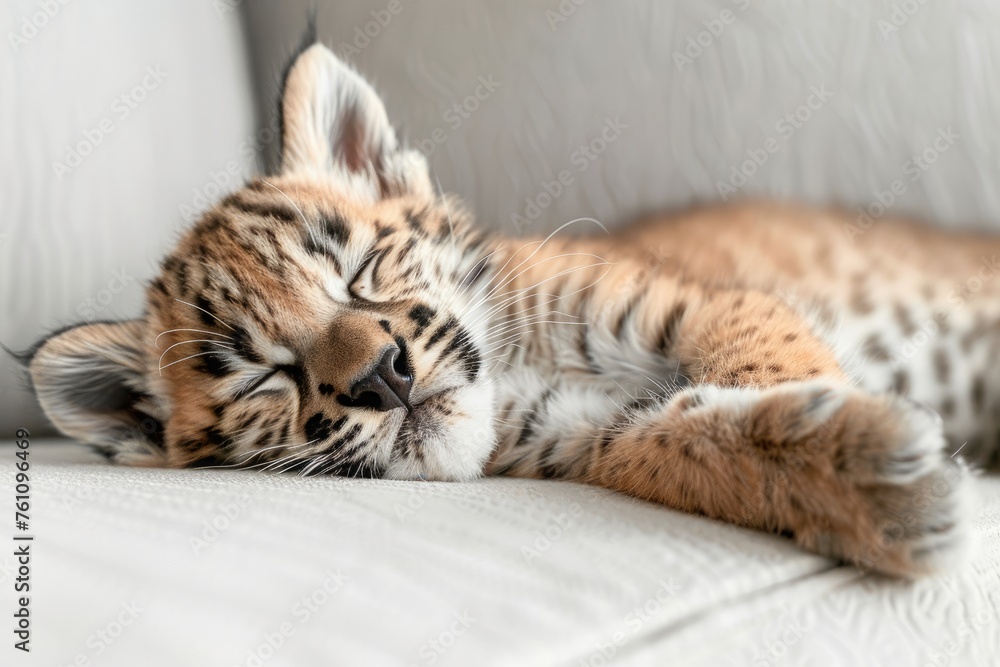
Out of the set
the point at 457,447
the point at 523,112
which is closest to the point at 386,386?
the point at 457,447

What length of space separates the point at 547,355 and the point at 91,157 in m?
1.30

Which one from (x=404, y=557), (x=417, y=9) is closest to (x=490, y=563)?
(x=404, y=557)

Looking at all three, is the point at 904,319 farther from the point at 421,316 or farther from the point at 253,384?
the point at 253,384

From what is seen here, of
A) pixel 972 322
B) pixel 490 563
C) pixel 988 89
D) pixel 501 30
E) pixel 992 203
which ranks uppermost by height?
pixel 501 30

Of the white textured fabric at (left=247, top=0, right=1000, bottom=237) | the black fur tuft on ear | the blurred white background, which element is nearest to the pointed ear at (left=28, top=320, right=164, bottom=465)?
the blurred white background

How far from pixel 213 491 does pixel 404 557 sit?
37 centimetres

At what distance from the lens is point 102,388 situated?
1497 millimetres

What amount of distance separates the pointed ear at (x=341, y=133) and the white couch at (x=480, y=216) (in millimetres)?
549

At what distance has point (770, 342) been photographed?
4.23 feet

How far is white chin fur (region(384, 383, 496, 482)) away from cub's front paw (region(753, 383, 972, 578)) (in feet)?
1.85

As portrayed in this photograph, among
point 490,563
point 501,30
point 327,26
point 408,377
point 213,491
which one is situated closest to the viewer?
point 490,563

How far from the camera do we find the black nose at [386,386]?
1.17 meters

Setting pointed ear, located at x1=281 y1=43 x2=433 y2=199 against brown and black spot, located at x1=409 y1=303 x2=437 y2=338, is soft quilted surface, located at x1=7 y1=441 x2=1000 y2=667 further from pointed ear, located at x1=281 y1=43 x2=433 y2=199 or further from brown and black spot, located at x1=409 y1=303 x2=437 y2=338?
pointed ear, located at x1=281 y1=43 x2=433 y2=199

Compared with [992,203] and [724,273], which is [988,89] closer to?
[992,203]
